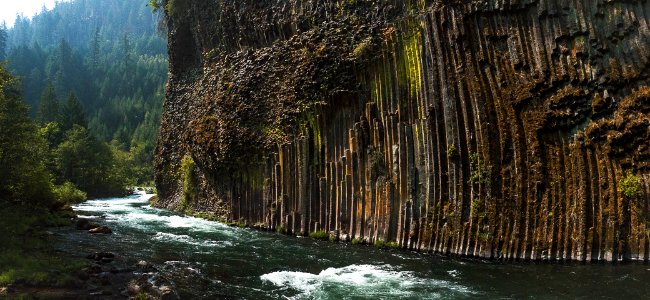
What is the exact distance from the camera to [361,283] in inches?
513

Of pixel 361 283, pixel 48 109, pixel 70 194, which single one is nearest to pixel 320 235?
pixel 361 283

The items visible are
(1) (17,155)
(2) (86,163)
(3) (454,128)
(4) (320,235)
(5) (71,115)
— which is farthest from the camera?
(5) (71,115)

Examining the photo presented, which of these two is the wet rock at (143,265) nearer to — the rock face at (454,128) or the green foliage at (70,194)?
the rock face at (454,128)

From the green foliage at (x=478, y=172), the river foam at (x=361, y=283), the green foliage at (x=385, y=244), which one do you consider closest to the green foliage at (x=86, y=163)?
the green foliage at (x=385, y=244)

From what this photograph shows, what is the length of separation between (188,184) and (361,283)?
Result: 2296cm

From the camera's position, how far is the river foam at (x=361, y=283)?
39.3 ft

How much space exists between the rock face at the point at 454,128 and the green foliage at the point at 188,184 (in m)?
7.18

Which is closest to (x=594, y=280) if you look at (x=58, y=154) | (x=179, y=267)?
(x=179, y=267)

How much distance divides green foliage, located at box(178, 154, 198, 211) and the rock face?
7179 millimetres

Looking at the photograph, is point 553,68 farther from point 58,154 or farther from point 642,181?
point 58,154

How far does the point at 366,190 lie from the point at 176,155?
22.2 m

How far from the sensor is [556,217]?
1488cm

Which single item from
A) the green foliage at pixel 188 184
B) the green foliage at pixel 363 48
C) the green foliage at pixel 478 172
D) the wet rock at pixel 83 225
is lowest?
the wet rock at pixel 83 225

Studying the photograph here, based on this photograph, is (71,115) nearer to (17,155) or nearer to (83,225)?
(17,155)
